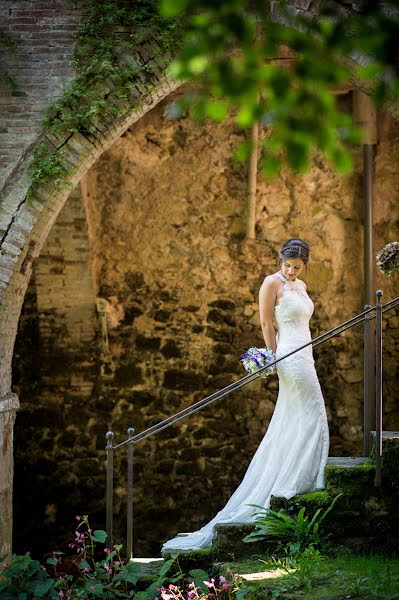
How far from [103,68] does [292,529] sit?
3.44 meters

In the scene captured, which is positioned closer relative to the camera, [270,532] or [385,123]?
[270,532]

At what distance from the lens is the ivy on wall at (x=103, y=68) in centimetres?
604

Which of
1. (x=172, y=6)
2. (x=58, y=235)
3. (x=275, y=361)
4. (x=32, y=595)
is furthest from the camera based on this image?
(x=58, y=235)

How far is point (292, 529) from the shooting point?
5.59m

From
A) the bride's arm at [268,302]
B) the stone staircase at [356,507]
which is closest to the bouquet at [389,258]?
the bride's arm at [268,302]

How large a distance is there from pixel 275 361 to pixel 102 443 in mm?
3887

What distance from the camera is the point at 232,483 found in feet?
29.8

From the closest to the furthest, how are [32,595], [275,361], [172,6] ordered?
[172,6], [32,595], [275,361]

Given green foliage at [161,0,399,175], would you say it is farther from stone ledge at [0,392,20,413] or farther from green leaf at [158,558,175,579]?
stone ledge at [0,392,20,413]

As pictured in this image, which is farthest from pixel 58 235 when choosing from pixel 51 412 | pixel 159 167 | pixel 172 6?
pixel 172 6

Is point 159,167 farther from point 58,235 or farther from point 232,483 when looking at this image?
point 232,483

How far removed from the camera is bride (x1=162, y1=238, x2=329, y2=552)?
19.1 ft

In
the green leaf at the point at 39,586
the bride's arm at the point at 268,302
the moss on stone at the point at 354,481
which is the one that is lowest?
the green leaf at the point at 39,586

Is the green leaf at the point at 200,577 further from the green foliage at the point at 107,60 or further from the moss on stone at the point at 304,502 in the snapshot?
the green foliage at the point at 107,60
